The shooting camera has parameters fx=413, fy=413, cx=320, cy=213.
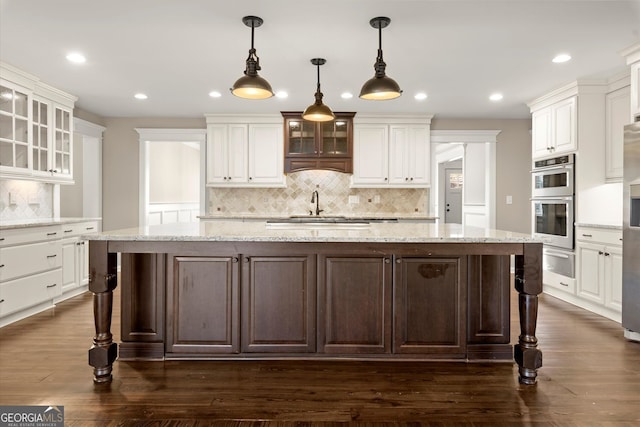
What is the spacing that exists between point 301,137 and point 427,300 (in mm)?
3864

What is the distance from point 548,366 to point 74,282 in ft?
16.0

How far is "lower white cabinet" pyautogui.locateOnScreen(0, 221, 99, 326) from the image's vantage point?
3689mm

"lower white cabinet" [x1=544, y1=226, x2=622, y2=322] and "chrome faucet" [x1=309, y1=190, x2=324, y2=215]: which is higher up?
"chrome faucet" [x1=309, y1=190, x2=324, y2=215]

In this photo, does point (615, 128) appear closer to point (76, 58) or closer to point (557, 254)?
point (557, 254)

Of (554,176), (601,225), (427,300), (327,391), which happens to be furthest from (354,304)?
(554,176)

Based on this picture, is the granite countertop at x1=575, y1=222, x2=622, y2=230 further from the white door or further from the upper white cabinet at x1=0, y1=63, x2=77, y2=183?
the upper white cabinet at x1=0, y1=63, x2=77, y2=183

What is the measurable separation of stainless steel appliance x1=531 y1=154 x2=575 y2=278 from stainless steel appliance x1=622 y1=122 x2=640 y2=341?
985mm

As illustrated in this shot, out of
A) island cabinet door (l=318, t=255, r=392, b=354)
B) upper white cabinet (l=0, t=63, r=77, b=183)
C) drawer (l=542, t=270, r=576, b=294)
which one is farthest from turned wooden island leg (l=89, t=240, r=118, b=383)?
drawer (l=542, t=270, r=576, b=294)

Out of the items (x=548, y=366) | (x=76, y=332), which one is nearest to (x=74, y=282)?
(x=76, y=332)

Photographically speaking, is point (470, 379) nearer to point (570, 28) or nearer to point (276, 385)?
point (276, 385)

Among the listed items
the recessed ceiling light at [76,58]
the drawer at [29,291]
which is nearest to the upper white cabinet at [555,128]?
the recessed ceiling light at [76,58]

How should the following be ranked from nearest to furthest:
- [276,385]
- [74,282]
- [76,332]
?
[276,385] < [76,332] < [74,282]

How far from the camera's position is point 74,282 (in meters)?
4.86

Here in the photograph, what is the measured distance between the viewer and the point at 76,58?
381 centimetres
